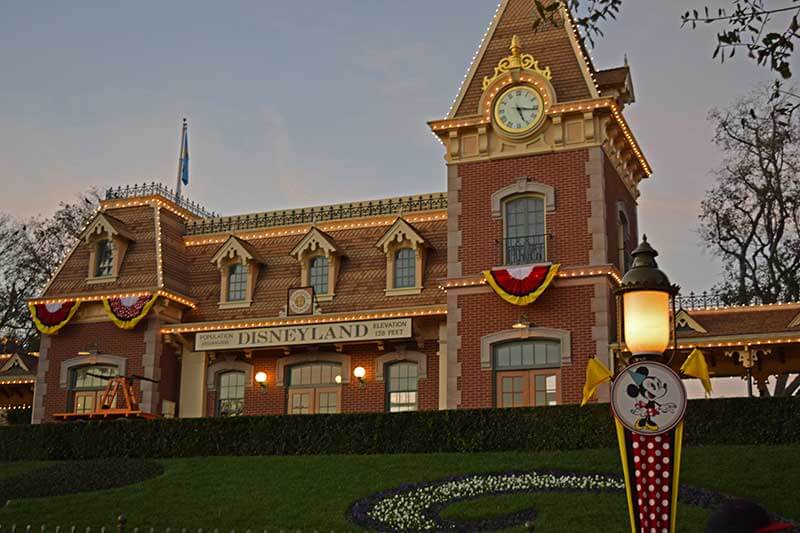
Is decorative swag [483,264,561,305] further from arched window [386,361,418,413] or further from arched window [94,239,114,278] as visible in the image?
arched window [94,239,114,278]

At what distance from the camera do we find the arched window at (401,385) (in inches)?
1075

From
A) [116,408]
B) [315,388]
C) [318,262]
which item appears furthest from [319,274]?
[116,408]

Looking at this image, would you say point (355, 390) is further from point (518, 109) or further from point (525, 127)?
point (518, 109)

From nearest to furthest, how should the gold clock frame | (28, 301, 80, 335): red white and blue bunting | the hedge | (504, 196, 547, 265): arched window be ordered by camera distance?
the hedge
(504, 196, 547, 265): arched window
the gold clock frame
(28, 301, 80, 335): red white and blue bunting

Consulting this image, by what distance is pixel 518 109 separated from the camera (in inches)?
1009

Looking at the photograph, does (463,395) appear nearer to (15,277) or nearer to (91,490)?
(91,490)

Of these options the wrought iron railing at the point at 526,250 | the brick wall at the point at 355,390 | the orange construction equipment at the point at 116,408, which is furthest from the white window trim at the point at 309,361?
the wrought iron railing at the point at 526,250

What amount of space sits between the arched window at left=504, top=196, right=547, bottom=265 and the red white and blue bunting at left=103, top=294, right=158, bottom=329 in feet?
32.7

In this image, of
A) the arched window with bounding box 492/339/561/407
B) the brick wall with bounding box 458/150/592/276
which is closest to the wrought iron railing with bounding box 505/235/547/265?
the brick wall with bounding box 458/150/592/276

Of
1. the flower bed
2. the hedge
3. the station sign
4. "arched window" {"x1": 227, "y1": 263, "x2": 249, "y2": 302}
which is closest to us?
the flower bed

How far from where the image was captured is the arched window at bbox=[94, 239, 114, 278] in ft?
100.0

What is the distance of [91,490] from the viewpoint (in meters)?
21.0

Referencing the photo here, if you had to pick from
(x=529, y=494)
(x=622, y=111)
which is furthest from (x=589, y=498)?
(x=622, y=111)

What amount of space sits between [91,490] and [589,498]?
10221 mm
